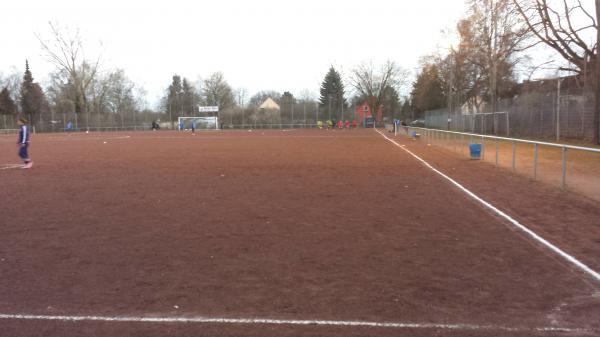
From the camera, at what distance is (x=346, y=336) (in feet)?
12.8

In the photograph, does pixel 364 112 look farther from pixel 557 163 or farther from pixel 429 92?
pixel 557 163

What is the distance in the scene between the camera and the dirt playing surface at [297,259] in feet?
14.1

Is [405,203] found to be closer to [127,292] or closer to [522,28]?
[127,292]

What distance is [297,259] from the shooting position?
6.08 meters

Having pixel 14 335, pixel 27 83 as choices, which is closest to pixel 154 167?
pixel 14 335

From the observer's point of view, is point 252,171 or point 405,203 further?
point 252,171

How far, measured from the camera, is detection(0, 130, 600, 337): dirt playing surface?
4.31 meters

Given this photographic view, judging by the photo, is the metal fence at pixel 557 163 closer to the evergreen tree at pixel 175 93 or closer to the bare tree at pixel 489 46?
the bare tree at pixel 489 46

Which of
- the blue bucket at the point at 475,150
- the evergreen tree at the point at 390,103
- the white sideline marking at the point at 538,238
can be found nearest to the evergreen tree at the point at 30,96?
the evergreen tree at the point at 390,103

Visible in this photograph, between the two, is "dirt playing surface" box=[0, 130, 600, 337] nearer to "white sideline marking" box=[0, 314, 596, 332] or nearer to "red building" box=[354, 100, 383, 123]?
"white sideline marking" box=[0, 314, 596, 332]

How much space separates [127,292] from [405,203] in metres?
6.41

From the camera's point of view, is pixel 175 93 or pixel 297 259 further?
pixel 175 93

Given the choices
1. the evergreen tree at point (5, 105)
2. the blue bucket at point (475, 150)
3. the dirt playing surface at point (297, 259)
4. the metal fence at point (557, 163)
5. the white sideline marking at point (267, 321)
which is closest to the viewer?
the white sideline marking at point (267, 321)

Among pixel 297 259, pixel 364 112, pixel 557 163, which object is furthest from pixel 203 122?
pixel 297 259
